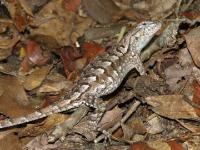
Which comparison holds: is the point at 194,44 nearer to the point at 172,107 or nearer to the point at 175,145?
the point at 172,107

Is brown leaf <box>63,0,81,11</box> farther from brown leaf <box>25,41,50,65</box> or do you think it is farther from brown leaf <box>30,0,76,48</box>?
brown leaf <box>25,41,50,65</box>

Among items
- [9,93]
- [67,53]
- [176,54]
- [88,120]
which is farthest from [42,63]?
[176,54]

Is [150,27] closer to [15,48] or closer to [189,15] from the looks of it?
[189,15]

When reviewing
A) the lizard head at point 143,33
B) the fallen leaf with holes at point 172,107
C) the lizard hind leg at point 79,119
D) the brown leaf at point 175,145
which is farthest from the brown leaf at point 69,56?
the brown leaf at point 175,145

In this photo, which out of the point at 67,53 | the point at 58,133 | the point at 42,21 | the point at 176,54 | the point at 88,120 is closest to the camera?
the point at 58,133

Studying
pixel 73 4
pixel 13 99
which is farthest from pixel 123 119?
pixel 73 4

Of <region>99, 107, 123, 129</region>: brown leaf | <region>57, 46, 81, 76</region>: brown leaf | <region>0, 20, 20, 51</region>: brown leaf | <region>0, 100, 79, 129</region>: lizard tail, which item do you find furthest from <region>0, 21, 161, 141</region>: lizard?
<region>0, 20, 20, 51</region>: brown leaf

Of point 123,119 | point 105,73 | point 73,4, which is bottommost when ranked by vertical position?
point 123,119
